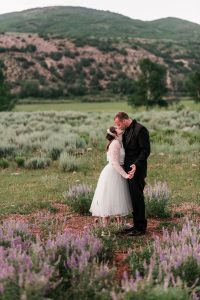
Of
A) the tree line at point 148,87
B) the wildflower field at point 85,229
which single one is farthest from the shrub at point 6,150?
the tree line at point 148,87

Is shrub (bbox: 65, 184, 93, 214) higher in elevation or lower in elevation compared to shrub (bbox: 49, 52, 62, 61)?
lower

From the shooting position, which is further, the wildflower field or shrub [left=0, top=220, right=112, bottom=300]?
the wildflower field

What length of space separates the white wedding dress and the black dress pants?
6.9 inches

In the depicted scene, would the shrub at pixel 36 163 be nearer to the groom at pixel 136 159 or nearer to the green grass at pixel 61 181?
the green grass at pixel 61 181

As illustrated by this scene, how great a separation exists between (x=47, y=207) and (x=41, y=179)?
11.7 ft

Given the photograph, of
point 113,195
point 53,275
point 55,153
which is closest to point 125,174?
point 113,195

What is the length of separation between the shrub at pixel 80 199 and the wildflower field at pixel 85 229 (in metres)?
0.02

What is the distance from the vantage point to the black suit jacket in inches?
306

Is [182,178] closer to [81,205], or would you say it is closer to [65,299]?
[81,205]

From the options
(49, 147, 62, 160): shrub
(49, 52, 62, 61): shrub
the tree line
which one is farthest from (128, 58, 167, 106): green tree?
(49, 52, 62, 61): shrub

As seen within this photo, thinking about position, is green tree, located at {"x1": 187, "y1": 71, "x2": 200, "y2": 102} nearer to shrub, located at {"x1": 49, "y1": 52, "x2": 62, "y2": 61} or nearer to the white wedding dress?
the white wedding dress

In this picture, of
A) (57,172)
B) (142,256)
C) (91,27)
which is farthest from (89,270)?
(91,27)

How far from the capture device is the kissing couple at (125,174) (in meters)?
7.81

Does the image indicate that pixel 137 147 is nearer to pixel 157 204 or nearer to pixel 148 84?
pixel 157 204
